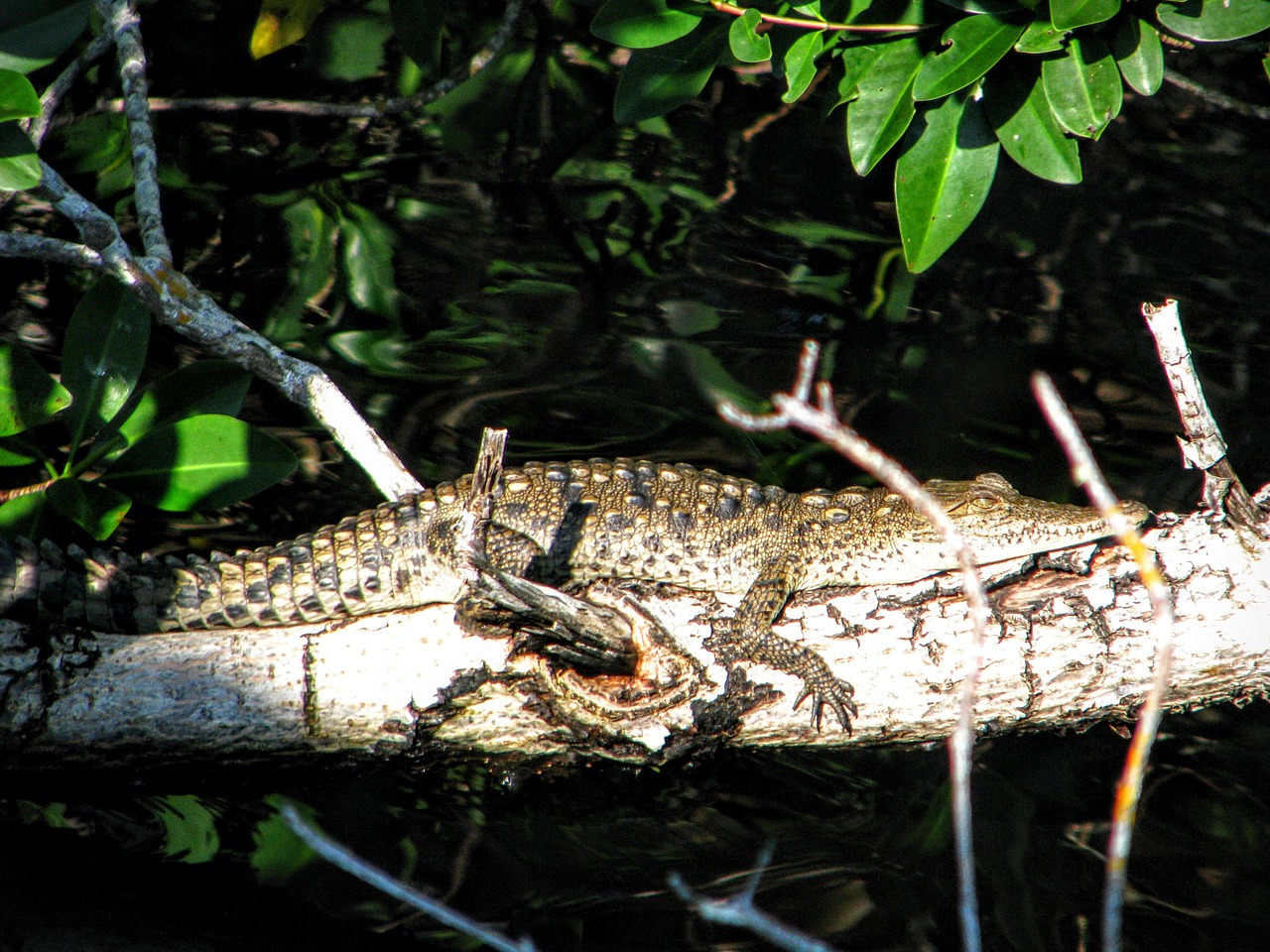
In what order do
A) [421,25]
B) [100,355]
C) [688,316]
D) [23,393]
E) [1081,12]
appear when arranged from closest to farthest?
[1081,12]
[23,393]
[100,355]
[421,25]
[688,316]

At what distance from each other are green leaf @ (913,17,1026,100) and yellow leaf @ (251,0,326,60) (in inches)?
92.6

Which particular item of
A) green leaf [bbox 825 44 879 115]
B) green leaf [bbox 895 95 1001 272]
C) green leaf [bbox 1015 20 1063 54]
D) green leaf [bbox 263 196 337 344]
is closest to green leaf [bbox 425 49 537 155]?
green leaf [bbox 263 196 337 344]

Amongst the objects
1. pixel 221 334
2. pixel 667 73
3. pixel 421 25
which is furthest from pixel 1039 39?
pixel 221 334

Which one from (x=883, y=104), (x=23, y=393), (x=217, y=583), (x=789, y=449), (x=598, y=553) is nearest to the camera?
(x=883, y=104)

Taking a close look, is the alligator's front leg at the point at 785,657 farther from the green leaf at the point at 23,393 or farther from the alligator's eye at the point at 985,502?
the green leaf at the point at 23,393

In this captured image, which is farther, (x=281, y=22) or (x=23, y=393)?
(x=281, y=22)

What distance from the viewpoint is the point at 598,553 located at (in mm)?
3164

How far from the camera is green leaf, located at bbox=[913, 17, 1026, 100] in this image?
210cm

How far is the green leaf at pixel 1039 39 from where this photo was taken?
208 cm

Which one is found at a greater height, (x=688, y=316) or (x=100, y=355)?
(x=100, y=355)

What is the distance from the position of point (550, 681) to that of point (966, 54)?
1774 mm

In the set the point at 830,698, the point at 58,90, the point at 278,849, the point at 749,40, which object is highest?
the point at 58,90

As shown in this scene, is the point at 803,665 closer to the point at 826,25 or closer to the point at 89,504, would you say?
the point at 826,25

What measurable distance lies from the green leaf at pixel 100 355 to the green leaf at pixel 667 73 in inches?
58.6
